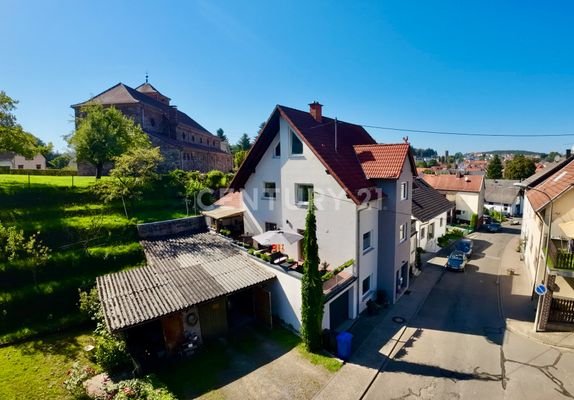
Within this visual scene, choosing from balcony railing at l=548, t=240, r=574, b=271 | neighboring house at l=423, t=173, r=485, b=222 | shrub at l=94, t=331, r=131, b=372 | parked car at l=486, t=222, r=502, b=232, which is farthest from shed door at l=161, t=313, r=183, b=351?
neighboring house at l=423, t=173, r=485, b=222

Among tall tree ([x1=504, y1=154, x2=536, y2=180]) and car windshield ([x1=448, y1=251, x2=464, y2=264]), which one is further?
tall tree ([x1=504, y1=154, x2=536, y2=180])

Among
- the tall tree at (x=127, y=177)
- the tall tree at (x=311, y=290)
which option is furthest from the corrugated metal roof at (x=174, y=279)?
the tall tree at (x=127, y=177)

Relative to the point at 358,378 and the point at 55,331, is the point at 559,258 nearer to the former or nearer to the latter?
the point at 358,378

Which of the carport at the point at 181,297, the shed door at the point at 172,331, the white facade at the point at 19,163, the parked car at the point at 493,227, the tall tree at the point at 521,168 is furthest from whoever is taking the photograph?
the tall tree at the point at 521,168

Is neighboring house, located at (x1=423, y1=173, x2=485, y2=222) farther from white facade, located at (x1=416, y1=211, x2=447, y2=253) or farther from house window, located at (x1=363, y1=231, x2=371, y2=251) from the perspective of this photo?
house window, located at (x1=363, y1=231, x2=371, y2=251)

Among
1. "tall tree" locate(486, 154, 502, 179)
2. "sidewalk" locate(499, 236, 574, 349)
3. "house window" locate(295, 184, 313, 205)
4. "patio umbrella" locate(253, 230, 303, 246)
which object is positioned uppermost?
"tall tree" locate(486, 154, 502, 179)

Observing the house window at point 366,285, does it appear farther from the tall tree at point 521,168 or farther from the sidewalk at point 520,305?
the tall tree at point 521,168

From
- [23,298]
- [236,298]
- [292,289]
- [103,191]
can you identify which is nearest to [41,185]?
[103,191]
